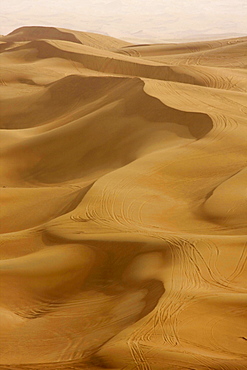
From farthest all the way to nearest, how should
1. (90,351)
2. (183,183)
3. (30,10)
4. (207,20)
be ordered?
(30,10), (207,20), (183,183), (90,351)

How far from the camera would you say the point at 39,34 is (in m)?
46.6

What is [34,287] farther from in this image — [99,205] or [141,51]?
[141,51]

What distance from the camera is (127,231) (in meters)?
9.74

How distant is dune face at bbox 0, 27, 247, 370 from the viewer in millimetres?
6668

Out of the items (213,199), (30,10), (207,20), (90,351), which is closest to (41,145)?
(213,199)

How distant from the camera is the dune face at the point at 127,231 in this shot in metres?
6.67

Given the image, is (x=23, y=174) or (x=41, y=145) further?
(x=41, y=145)

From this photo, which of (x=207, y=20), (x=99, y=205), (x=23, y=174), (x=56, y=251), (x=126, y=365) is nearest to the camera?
(x=126, y=365)

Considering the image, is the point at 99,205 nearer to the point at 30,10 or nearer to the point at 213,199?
the point at 213,199

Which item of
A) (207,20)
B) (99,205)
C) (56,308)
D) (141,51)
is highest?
(207,20)

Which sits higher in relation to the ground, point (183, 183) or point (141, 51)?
point (141, 51)

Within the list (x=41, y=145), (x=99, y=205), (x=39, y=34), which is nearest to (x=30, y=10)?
(x=39, y=34)

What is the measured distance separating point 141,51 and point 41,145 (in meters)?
20.9

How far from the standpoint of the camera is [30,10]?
121750mm
